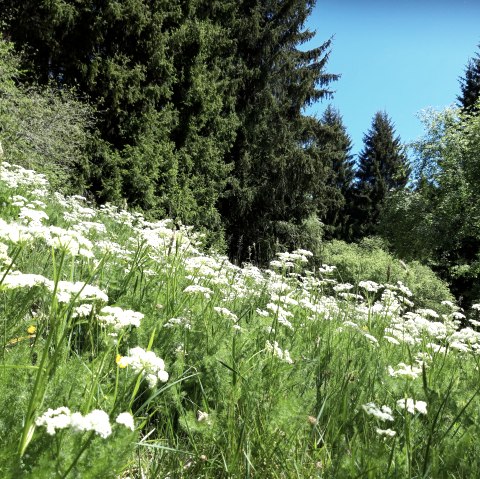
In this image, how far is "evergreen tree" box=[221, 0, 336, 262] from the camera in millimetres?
20641

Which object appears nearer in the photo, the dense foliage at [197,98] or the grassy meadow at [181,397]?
the grassy meadow at [181,397]

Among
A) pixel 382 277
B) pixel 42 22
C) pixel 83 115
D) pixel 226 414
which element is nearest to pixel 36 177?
pixel 226 414

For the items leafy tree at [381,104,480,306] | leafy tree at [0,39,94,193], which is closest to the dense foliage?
leafy tree at [0,39,94,193]

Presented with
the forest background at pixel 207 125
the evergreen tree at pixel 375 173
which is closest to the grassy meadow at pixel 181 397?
the forest background at pixel 207 125

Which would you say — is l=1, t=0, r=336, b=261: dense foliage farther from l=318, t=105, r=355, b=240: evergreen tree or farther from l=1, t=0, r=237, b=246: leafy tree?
l=318, t=105, r=355, b=240: evergreen tree

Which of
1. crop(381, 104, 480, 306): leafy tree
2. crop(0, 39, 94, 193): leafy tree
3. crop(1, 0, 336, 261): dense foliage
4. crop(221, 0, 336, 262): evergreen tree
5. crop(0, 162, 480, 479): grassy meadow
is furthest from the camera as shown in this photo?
crop(221, 0, 336, 262): evergreen tree

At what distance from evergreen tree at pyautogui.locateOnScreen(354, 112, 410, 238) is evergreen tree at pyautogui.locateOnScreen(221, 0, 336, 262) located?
60.9 ft

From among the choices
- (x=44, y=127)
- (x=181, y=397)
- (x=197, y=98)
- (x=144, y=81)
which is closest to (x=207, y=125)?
(x=197, y=98)

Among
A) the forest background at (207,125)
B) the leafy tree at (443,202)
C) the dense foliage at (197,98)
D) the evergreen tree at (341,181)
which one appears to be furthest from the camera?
the evergreen tree at (341,181)

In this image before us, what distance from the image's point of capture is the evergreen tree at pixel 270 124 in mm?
20641

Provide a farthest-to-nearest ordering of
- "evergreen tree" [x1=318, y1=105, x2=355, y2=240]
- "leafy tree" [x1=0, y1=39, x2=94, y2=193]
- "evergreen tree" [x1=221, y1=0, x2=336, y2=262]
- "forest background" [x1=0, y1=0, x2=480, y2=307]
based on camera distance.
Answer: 1. "evergreen tree" [x1=318, y1=105, x2=355, y2=240]
2. "evergreen tree" [x1=221, y1=0, x2=336, y2=262]
3. "forest background" [x1=0, y1=0, x2=480, y2=307]
4. "leafy tree" [x1=0, y1=39, x2=94, y2=193]

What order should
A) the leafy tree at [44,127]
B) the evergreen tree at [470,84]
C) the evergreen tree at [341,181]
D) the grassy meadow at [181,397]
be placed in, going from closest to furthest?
1. the grassy meadow at [181,397]
2. the leafy tree at [44,127]
3. the evergreen tree at [470,84]
4. the evergreen tree at [341,181]

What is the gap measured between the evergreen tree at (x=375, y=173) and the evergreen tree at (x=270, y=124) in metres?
18.6

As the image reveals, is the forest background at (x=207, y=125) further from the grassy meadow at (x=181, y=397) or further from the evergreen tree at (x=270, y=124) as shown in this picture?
the grassy meadow at (x=181, y=397)
